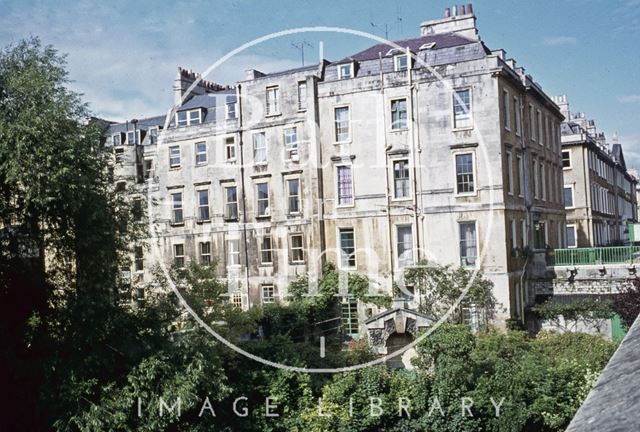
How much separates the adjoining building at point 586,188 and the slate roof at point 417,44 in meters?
16.9

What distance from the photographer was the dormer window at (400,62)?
28.7 metres

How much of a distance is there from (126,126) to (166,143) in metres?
6.12

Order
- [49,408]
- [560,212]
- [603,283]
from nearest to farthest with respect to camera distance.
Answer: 1. [49,408]
2. [603,283]
3. [560,212]

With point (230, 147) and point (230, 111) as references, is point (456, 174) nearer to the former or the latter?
point (230, 147)

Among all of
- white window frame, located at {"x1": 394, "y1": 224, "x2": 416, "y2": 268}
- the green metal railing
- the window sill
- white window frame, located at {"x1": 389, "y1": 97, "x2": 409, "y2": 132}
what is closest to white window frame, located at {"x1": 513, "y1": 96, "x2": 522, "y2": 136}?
the window sill

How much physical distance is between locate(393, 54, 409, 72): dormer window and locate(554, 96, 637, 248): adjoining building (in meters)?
18.5

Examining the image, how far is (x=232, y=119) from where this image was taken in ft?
106

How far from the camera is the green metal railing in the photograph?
2669 cm

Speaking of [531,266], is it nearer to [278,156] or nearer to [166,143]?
[278,156]

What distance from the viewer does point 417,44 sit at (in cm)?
2984

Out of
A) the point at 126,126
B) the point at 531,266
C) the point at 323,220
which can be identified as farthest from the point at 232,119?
the point at 531,266

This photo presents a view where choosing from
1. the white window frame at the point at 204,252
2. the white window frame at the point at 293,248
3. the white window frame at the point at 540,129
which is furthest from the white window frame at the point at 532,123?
the white window frame at the point at 204,252

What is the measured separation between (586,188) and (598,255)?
54.5 feet

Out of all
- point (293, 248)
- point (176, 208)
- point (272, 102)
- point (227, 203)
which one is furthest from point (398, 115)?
point (176, 208)
